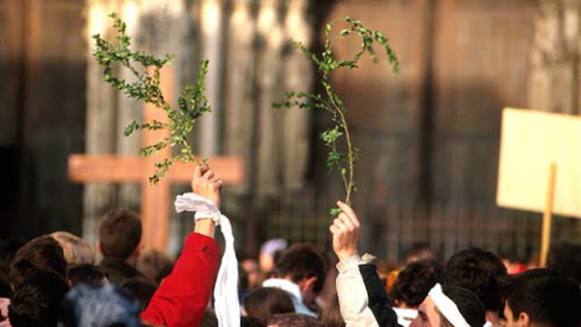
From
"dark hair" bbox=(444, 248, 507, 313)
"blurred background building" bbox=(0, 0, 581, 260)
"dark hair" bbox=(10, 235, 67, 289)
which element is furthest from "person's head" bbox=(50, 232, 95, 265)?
"blurred background building" bbox=(0, 0, 581, 260)

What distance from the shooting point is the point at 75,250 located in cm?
858

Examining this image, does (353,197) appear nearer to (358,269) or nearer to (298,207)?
(298,207)

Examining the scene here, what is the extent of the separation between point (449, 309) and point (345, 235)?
1.29ft

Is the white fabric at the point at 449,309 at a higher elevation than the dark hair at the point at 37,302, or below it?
below

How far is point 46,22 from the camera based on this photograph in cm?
2112

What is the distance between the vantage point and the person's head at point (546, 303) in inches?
258

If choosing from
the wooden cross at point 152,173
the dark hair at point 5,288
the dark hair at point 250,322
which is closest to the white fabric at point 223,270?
the dark hair at point 250,322

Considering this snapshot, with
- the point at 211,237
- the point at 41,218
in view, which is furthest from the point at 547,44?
the point at 211,237

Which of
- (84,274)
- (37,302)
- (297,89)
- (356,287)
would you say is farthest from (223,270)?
(297,89)

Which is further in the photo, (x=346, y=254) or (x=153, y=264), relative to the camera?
(x=153, y=264)

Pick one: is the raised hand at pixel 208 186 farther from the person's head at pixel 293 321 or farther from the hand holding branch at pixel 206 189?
the person's head at pixel 293 321

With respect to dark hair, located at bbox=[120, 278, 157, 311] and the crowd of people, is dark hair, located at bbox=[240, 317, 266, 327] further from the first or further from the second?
dark hair, located at bbox=[120, 278, 157, 311]

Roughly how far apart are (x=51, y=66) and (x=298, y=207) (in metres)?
3.26

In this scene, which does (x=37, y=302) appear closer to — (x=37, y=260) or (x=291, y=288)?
(x=37, y=260)
